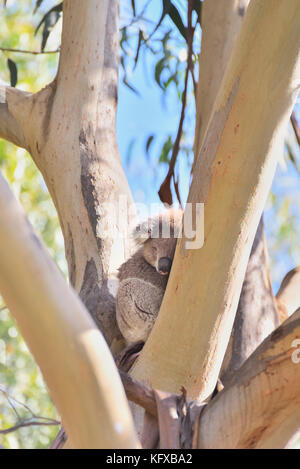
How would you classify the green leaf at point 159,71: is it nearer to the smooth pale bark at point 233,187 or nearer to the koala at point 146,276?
the koala at point 146,276

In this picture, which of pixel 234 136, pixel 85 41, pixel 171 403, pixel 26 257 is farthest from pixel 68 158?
pixel 26 257

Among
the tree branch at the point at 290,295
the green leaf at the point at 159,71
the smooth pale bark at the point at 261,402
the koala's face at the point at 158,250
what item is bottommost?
the tree branch at the point at 290,295

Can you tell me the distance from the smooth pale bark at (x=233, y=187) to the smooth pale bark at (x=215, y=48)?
763 millimetres

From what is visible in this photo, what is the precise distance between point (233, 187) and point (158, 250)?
1255 mm

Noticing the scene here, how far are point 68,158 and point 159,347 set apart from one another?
908 millimetres

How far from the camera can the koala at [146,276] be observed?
6.39 ft

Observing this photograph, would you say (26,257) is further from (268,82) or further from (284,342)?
(268,82)

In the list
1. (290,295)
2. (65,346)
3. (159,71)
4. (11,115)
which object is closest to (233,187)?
(65,346)

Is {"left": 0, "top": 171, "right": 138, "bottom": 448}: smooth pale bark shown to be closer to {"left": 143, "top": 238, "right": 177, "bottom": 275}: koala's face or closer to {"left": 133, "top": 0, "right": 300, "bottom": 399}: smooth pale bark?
{"left": 133, "top": 0, "right": 300, "bottom": 399}: smooth pale bark

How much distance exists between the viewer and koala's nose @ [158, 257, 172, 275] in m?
2.33

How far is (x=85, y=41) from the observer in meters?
2.20

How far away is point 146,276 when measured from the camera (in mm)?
2422

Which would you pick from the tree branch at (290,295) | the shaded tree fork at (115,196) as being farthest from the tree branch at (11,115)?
the tree branch at (290,295)

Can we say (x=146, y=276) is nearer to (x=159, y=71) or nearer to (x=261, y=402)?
(x=159, y=71)
